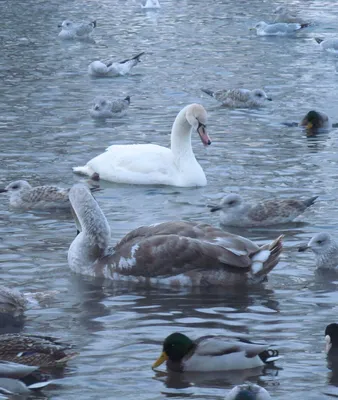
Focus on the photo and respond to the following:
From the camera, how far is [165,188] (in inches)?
610

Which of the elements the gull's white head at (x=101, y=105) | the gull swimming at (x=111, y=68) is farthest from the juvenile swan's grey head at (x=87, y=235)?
the gull swimming at (x=111, y=68)

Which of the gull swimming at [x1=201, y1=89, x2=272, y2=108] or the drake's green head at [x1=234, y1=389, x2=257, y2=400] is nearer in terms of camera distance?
the drake's green head at [x1=234, y1=389, x2=257, y2=400]

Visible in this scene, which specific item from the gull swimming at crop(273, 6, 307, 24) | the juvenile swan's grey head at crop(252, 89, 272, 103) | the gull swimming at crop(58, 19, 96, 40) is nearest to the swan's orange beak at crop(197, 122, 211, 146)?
the juvenile swan's grey head at crop(252, 89, 272, 103)

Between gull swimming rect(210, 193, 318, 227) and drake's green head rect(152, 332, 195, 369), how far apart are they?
4638 millimetres

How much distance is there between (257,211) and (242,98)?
8.12m

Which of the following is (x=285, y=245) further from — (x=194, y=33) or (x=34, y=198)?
(x=194, y=33)

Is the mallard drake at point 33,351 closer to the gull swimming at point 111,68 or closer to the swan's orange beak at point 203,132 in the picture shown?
the swan's orange beak at point 203,132

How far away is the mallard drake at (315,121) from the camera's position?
62.3 feet

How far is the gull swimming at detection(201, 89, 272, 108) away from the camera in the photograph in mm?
21219

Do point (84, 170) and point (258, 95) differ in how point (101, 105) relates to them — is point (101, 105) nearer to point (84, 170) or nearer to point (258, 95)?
point (258, 95)

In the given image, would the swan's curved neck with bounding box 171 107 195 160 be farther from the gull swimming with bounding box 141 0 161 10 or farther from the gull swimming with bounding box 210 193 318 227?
the gull swimming with bounding box 141 0 161 10

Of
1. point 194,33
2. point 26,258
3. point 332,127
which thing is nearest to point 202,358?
point 26,258

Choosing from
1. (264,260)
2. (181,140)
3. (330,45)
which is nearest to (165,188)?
(181,140)

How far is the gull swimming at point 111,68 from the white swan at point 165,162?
9215mm
